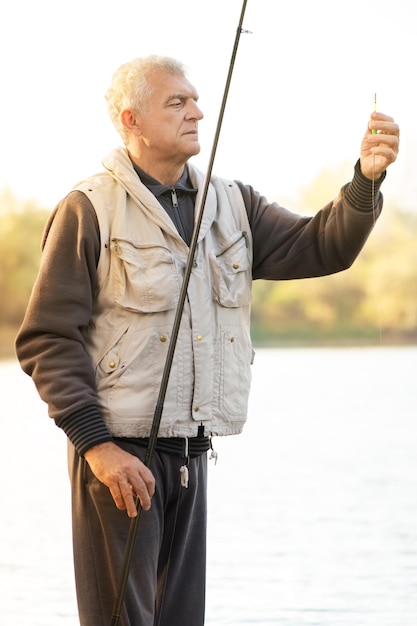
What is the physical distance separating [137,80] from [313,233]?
1.54 ft

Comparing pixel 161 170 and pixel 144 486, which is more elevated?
pixel 161 170

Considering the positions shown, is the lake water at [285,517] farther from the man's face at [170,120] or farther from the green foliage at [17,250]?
the green foliage at [17,250]

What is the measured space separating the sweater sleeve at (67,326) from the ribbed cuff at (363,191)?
49 cm

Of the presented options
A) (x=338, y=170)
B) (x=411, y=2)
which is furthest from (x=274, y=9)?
(x=338, y=170)

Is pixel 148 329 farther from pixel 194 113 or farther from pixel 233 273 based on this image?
pixel 194 113

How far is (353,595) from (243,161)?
9988mm

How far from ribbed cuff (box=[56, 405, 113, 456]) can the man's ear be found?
0.57m

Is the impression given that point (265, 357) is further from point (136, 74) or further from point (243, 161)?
point (136, 74)

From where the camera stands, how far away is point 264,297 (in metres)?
15.6

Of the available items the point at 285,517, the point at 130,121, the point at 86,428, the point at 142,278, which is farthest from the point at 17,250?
the point at 86,428

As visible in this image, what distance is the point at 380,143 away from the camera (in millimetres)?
2098

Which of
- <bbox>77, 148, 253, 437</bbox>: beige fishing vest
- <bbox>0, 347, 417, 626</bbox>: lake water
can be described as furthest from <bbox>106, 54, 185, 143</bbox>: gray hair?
<bbox>0, 347, 417, 626</bbox>: lake water

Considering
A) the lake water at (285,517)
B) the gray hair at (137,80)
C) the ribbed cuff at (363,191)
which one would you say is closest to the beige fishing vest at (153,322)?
the gray hair at (137,80)

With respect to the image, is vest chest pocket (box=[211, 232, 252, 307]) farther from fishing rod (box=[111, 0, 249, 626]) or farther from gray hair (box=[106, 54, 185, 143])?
gray hair (box=[106, 54, 185, 143])
